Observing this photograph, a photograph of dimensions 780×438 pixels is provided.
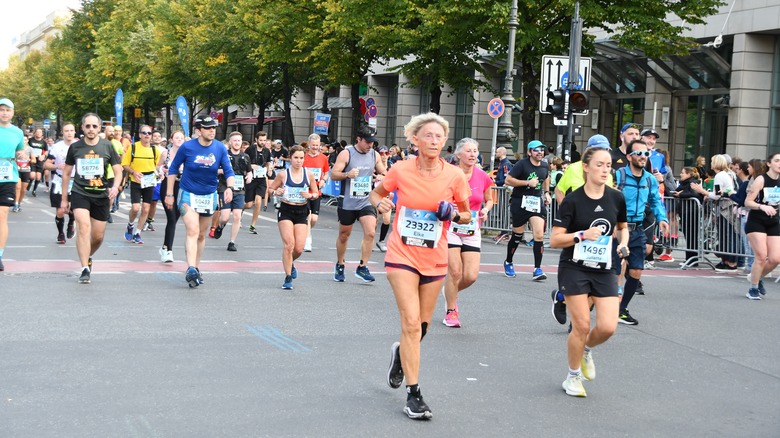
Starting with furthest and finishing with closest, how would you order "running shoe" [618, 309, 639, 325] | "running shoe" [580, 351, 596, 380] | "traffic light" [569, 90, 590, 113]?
1. "traffic light" [569, 90, 590, 113]
2. "running shoe" [618, 309, 639, 325]
3. "running shoe" [580, 351, 596, 380]

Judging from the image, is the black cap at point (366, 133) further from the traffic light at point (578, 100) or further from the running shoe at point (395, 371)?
the traffic light at point (578, 100)

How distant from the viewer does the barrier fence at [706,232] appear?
17062mm

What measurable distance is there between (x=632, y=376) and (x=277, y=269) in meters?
7.20

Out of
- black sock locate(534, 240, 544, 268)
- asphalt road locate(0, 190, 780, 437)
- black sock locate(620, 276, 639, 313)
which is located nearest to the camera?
asphalt road locate(0, 190, 780, 437)

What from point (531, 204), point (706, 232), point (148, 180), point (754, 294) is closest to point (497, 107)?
point (706, 232)

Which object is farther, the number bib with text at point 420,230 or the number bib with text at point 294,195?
the number bib with text at point 294,195

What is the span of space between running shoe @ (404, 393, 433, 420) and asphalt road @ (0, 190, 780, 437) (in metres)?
0.04

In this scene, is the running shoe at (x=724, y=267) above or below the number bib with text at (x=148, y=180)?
below

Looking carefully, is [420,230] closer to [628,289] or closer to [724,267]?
[628,289]

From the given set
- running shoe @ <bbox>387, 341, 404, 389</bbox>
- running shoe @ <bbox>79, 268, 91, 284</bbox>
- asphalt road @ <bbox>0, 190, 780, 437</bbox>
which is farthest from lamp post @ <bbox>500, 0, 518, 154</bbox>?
running shoe @ <bbox>387, 341, 404, 389</bbox>

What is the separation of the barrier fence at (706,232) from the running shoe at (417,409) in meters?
10.8

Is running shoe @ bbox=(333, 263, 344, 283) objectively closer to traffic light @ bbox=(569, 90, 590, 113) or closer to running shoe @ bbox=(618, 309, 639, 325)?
running shoe @ bbox=(618, 309, 639, 325)

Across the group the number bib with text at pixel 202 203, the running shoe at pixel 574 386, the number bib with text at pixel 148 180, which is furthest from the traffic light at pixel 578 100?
the running shoe at pixel 574 386

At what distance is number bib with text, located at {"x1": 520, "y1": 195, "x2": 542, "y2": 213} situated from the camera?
14.6 m
